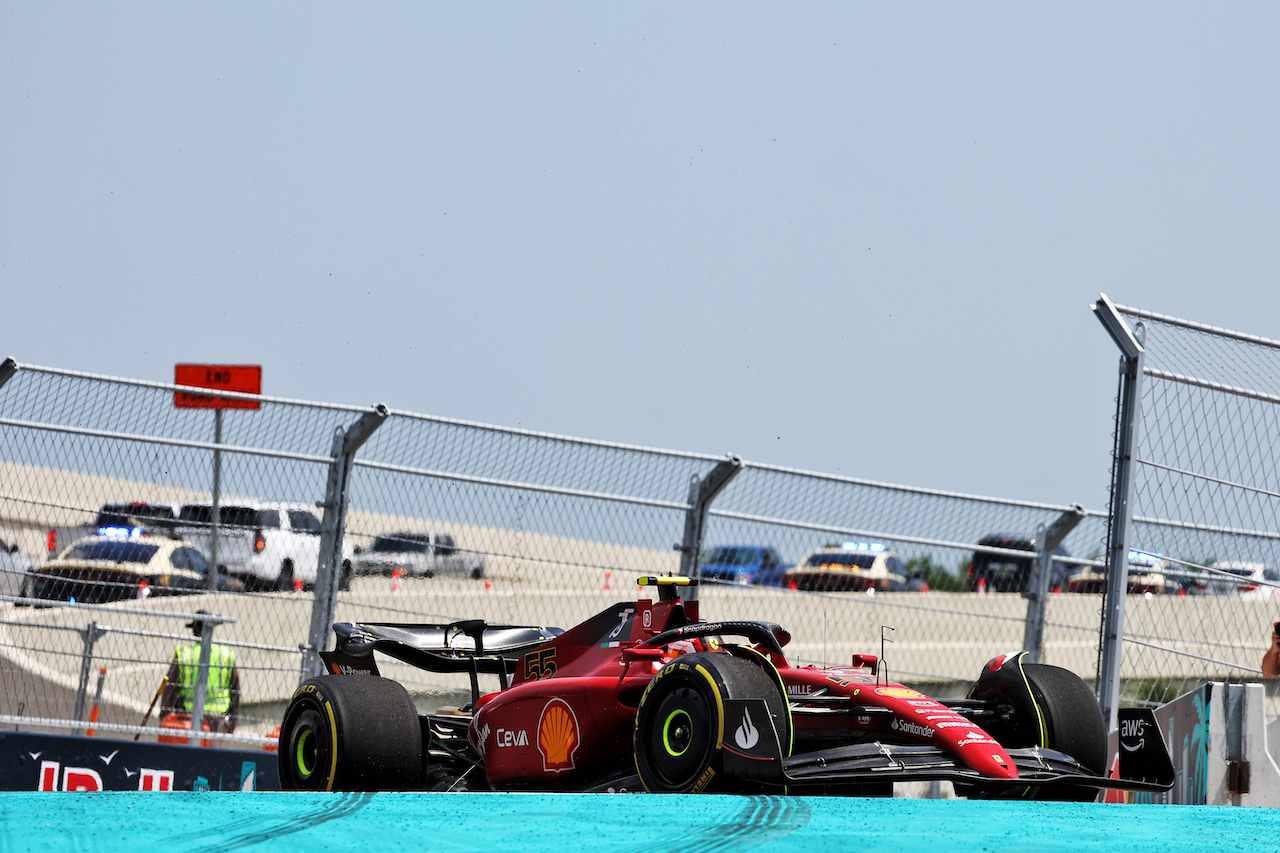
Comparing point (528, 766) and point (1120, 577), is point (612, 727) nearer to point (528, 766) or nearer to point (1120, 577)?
point (528, 766)

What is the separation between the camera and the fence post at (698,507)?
873 cm

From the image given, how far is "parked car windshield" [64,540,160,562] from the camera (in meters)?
7.75

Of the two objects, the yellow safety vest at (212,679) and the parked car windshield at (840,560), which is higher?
the parked car windshield at (840,560)

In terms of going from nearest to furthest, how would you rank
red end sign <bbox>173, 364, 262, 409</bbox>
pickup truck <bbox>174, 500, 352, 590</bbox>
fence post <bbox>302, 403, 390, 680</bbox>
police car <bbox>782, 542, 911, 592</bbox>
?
pickup truck <bbox>174, 500, 352, 590</bbox>
fence post <bbox>302, 403, 390, 680</bbox>
police car <bbox>782, 542, 911, 592</bbox>
red end sign <bbox>173, 364, 262, 409</bbox>

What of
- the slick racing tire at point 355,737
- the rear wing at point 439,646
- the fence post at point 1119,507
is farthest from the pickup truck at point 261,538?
the fence post at point 1119,507

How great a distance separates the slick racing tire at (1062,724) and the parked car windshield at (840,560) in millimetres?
2966

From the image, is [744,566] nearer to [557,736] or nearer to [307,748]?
[557,736]

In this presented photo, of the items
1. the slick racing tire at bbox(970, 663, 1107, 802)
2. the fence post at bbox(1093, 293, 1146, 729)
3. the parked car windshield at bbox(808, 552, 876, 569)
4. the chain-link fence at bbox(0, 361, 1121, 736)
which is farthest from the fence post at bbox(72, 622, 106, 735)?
the fence post at bbox(1093, 293, 1146, 729)

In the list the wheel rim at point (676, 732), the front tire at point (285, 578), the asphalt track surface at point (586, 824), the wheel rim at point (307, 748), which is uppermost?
the front tire at point (285, 578)

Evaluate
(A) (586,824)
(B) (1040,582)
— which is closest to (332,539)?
(A) (586,824)

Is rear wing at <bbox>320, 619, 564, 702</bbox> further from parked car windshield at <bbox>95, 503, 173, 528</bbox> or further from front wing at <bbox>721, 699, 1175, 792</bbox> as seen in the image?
front wing at <bbox>721, 699, 1175, 792</bbox>

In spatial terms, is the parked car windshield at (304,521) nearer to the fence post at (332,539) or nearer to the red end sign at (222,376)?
the fence post at (332,539)

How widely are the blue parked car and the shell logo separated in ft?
9.12

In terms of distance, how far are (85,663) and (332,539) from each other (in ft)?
4.69
